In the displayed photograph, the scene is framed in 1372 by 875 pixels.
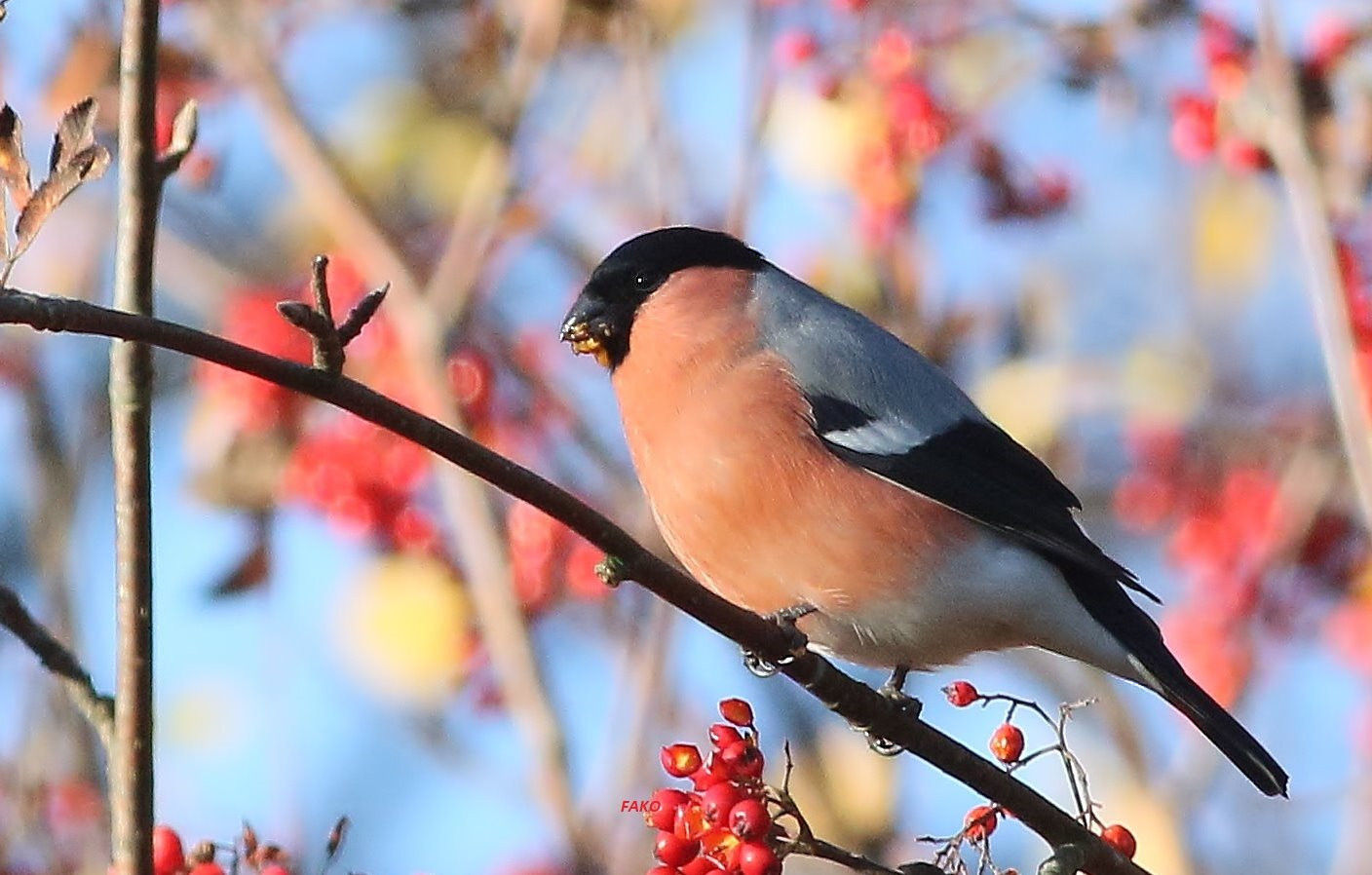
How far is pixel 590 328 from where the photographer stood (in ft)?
9.18

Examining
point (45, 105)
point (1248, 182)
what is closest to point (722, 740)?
point (45, 105)

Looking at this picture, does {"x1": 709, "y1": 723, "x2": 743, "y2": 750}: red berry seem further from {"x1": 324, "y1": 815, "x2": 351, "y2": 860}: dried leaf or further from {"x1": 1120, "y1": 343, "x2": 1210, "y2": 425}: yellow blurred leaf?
{"x1": 1120, "y1": 343, "x2": 1210, "y2": 425}: yellow blurred leaf

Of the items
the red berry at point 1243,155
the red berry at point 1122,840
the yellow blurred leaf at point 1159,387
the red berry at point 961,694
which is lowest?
the red berry at point 1122,840

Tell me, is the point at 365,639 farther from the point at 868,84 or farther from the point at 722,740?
the point at 722,740

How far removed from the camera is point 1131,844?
1812 mm

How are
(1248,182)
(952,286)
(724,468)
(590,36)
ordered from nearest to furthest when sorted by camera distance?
(724,468)
(590,36)
(952,286)
(1248,182)

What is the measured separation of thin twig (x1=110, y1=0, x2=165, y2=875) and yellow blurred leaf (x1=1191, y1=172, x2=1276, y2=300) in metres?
3.18

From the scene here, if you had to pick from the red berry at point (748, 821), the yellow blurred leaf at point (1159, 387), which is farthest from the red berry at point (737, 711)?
the yellow blurred leaf at point (1159, 387)

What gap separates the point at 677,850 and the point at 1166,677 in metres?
1.08

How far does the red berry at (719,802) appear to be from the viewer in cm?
169

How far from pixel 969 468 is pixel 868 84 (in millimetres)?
1258

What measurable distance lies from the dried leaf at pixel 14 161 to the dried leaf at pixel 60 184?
1cm

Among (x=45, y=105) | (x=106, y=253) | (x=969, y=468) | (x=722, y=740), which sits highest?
(x=106, y=253)

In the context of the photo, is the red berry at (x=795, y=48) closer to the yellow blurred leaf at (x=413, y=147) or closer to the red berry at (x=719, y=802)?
the yellow blurred leaf at (x=413, y=147)
